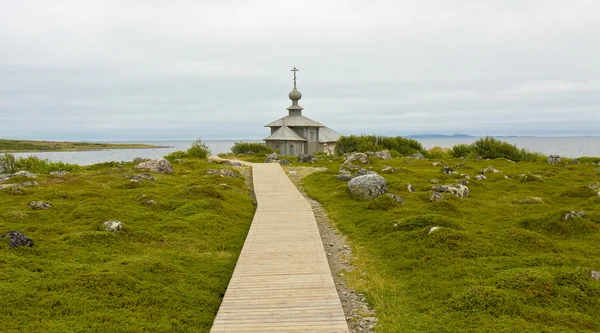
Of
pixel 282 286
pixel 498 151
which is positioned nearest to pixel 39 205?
pixel 282 286

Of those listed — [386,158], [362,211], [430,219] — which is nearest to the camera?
[430,219]

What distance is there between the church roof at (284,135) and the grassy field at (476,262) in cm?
5191

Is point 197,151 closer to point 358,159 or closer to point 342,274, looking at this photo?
point 358,159

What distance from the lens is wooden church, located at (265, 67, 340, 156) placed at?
79.9m

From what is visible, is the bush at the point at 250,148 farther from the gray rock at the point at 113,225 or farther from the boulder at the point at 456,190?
the gray rock at the point at 113,225

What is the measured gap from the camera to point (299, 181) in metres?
39.1

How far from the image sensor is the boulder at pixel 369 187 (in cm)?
2661

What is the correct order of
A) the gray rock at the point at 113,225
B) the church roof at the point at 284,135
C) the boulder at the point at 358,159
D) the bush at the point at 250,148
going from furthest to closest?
the church roof at the point at 284,135
the bush at the point at 250,148
the boulder at the point at 358,159
the gray rock at the point at 113,225

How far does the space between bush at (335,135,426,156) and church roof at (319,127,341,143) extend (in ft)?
55.1

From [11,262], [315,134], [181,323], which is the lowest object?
[181,323]

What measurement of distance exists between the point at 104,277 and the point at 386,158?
4613cm

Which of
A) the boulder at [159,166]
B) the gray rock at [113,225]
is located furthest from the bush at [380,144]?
the gray rock at [113,225]

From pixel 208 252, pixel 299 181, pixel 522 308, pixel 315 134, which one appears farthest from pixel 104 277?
pixel 315 134

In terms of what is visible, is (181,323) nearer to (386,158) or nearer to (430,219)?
(430,219)
